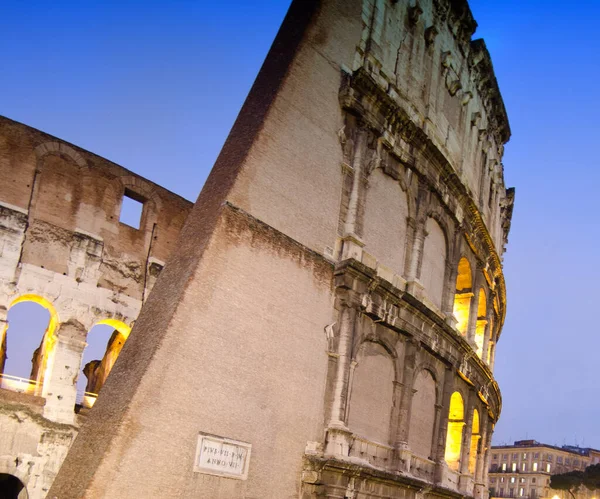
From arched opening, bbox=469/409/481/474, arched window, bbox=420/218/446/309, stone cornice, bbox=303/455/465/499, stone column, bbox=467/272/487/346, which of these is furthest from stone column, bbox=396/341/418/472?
Result: arched opening, bbox=469/409/481/474

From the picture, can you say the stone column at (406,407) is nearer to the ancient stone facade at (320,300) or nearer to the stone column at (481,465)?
the ancient stone facade at (320,300)

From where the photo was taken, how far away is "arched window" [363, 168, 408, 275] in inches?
627

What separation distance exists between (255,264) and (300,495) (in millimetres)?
3856

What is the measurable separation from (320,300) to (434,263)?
17.4 ft

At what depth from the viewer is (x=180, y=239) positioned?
13.1m

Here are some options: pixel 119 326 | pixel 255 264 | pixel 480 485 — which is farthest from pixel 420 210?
pixel 480 485

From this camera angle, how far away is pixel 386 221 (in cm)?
1650

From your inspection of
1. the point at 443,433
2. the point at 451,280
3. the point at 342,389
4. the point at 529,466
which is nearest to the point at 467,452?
the point at 443,433

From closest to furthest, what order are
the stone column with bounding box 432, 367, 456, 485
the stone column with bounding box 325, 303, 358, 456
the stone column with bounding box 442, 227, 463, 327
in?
the stone column with bounding box 325, 303, 358, 456 < the stone column with bounding box 432, 367, 456, 485 < the stone column with bounding box 442, 227, 463, 327

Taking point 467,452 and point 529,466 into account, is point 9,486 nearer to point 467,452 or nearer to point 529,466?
point 467,452

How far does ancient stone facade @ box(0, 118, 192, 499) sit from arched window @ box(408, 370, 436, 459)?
242 inches

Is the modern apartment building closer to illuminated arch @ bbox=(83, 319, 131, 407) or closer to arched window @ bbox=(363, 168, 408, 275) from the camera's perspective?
illuminated arch @ bbox=(83, 319, 131, 407)

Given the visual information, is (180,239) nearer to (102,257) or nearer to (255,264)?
(255,264)

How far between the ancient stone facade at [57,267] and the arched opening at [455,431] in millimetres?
8578
